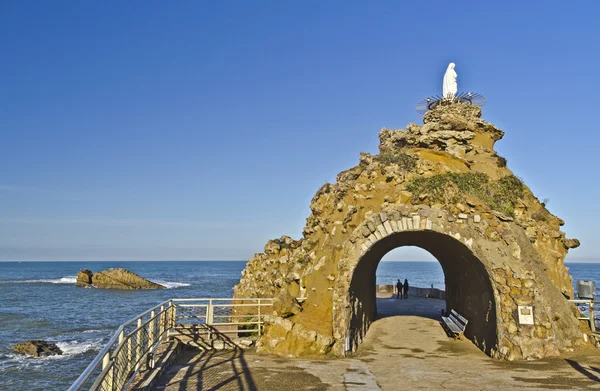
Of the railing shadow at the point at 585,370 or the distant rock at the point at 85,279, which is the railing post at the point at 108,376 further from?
the distant rock at the point at 85,279

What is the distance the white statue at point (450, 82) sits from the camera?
24.8 meters

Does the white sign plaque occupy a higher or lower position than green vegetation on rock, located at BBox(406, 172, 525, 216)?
lower

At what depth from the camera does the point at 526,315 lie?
14547 millimetres

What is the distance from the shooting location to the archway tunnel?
1602 cm

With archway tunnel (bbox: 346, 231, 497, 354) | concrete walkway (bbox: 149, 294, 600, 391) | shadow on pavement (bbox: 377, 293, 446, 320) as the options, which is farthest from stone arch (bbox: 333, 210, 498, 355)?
shadow on pavement (bbox: 377, 293, 446, 320)

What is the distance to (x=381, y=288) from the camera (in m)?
46.2

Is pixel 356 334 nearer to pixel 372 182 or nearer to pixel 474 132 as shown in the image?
pixel 372 182

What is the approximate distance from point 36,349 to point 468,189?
2563 cm

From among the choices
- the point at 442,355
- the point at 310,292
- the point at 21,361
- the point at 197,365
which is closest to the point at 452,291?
the point at 442,355

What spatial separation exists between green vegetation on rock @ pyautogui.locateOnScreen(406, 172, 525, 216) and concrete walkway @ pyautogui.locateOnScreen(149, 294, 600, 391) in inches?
224

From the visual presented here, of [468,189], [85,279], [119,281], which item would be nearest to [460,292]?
[468,189]

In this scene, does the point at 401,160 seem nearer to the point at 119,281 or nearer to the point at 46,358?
the point at 46,358

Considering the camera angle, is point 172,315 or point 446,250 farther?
point 446,250

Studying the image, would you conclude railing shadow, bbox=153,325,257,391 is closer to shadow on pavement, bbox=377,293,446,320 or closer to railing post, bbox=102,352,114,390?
railing post, bbox=102,352,114,390
